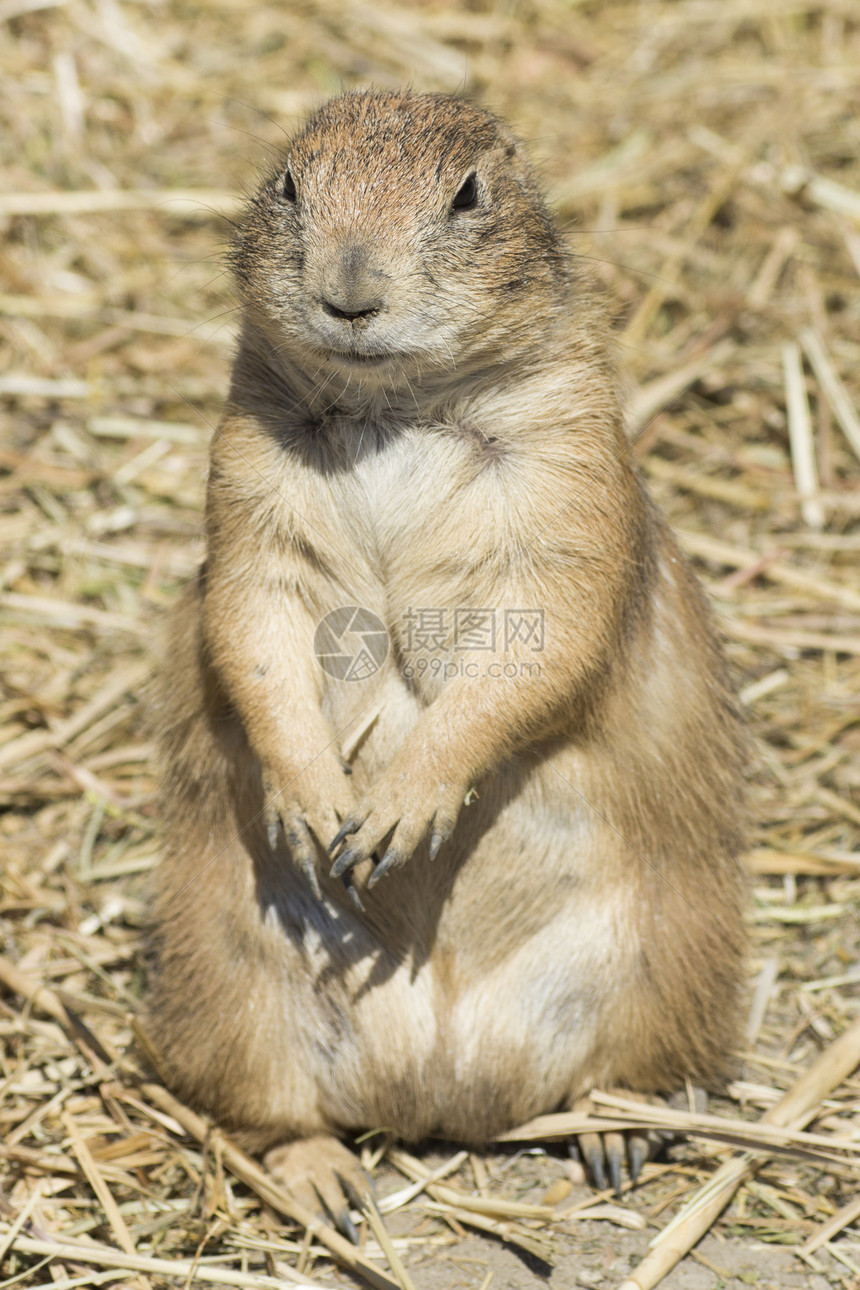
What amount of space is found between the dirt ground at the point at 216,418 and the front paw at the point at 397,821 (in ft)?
3.91

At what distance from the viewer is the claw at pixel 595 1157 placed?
435 cm


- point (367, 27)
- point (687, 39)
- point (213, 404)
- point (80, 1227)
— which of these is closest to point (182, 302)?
point (213, 404)

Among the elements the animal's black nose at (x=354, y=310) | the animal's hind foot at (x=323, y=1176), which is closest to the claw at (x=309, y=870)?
the animal's hind foot at (x=323, y=1176)

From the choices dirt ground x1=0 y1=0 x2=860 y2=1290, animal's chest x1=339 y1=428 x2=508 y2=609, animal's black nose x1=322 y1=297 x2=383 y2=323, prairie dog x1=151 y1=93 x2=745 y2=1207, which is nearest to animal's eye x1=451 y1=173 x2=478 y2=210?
prairie dog x1=151 y1=93 x2=745 y2=1207

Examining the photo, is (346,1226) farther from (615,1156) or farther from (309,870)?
(309,870)

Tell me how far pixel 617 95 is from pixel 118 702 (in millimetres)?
5410

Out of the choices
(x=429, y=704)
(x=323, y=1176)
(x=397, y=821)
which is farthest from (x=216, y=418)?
(x=323, y=1176)

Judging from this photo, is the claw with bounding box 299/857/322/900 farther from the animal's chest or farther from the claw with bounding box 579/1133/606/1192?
the claw with bounding box 579/1133/606/1192

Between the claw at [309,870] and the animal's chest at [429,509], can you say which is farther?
the claw at [309,870]

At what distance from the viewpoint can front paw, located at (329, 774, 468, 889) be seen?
3.89 m

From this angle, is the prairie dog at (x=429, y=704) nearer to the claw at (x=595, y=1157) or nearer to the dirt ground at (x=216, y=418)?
the claw at (x=595, y=1157)

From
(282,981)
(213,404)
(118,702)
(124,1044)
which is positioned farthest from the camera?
(213,404)

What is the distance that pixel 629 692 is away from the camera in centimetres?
428

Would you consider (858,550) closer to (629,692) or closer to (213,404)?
(629,692)
